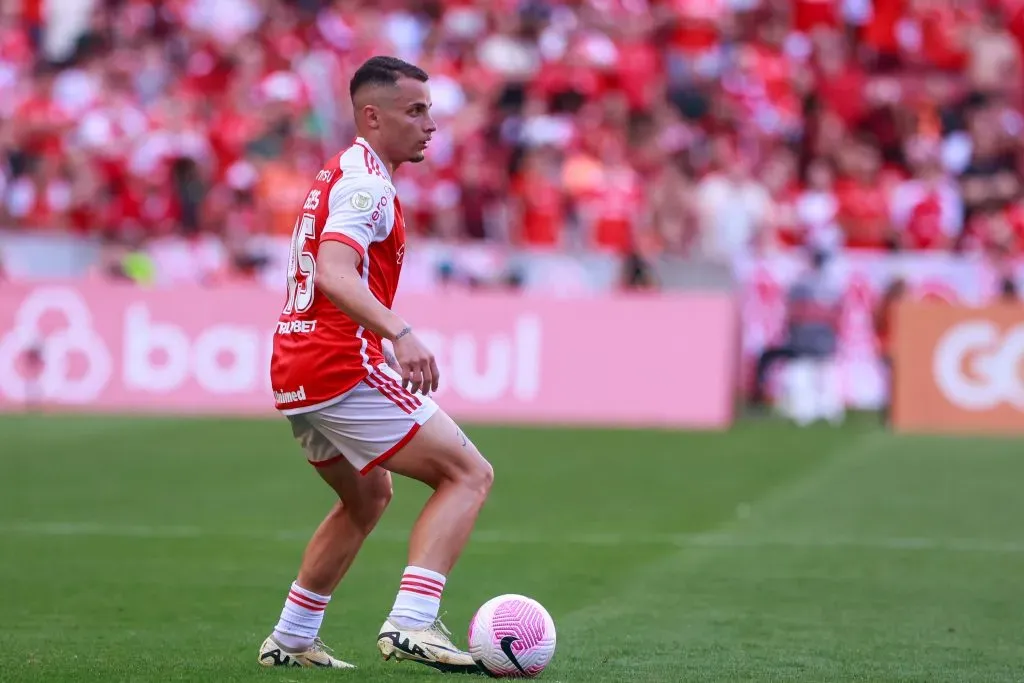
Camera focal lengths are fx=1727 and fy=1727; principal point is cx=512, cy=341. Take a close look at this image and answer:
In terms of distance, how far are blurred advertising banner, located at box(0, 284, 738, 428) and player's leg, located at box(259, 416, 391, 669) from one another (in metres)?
10.9

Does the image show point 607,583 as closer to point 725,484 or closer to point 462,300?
point 725,484

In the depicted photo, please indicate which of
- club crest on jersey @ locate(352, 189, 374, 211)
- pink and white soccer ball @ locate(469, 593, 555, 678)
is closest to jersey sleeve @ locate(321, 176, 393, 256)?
club crest on jersey @ locate(352, 189, 374, 211)

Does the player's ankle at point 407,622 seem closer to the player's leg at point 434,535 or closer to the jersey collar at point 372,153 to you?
the player's leg at point 434,535

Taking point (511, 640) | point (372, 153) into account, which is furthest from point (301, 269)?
point (511, 640)

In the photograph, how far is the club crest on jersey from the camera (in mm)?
6176

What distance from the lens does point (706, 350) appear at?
18.0 metres

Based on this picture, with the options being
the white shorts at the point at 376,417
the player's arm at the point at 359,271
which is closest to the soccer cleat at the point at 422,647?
the white shorts at the point at 376,417

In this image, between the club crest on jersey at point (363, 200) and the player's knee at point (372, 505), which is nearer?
the club crest on jersey at point (363, 200)

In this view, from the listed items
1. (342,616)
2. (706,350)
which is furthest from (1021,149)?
(342,616)

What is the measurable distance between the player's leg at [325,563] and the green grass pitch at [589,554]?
21 centimetres

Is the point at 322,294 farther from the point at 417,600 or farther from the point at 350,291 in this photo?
the point at 417,600

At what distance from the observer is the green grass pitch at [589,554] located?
6992 mm

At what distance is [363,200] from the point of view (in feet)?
20.3

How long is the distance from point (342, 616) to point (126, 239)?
1390 cm
